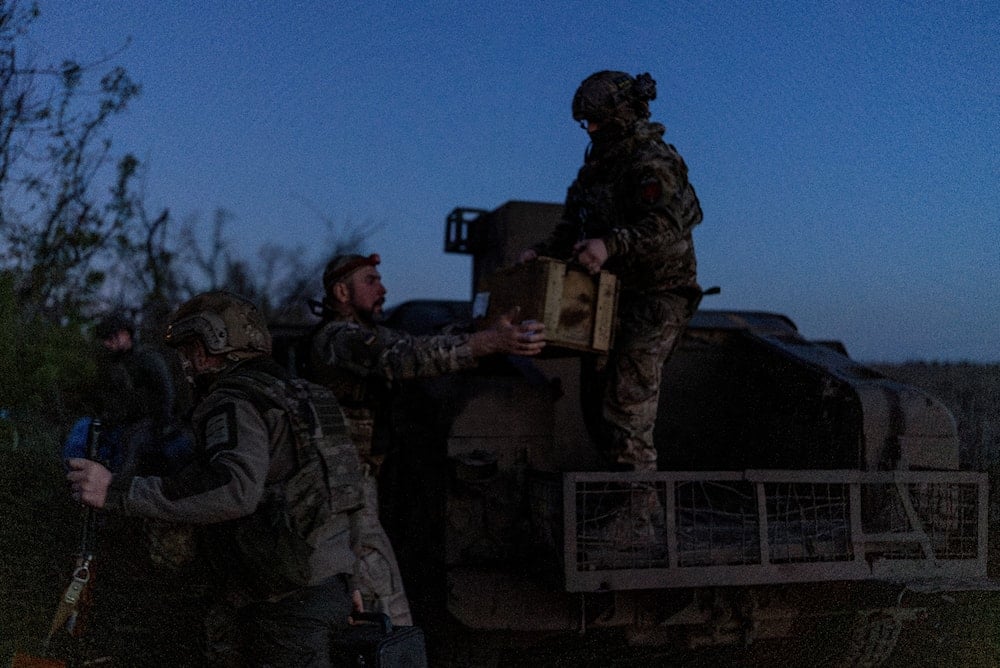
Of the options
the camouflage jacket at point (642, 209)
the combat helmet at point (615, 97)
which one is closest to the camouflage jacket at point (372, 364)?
the camouflage jacket at point (642, 209)

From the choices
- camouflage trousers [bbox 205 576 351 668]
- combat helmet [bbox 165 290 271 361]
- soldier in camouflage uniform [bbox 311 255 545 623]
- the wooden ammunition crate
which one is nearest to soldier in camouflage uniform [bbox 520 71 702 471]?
the wooden ammunition crate

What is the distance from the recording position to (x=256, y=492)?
2.94 meters

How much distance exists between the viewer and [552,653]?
6.23 m

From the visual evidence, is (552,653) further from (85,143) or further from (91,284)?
(85,143)

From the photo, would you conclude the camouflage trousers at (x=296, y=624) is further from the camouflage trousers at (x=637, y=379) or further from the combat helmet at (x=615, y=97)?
the combat helmet at (x=615, y=97)

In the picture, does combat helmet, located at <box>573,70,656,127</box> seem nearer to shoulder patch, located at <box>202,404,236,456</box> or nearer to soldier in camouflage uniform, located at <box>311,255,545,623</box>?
soldier in camouflage uniform, located at <box>311,255,545,623</box>

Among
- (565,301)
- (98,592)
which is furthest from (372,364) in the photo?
(98,592)

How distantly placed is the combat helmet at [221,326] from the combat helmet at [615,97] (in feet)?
6.91

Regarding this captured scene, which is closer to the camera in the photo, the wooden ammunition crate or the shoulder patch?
the shoulder patch

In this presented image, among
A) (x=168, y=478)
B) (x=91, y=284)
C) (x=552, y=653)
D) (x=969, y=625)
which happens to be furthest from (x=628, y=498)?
(x=91, y=284)

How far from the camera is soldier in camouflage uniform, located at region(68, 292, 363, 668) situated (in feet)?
9.52

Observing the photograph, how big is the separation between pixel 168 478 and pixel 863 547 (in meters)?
2.62

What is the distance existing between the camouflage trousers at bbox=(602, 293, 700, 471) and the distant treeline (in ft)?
8.56

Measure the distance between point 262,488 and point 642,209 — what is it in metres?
2.32
